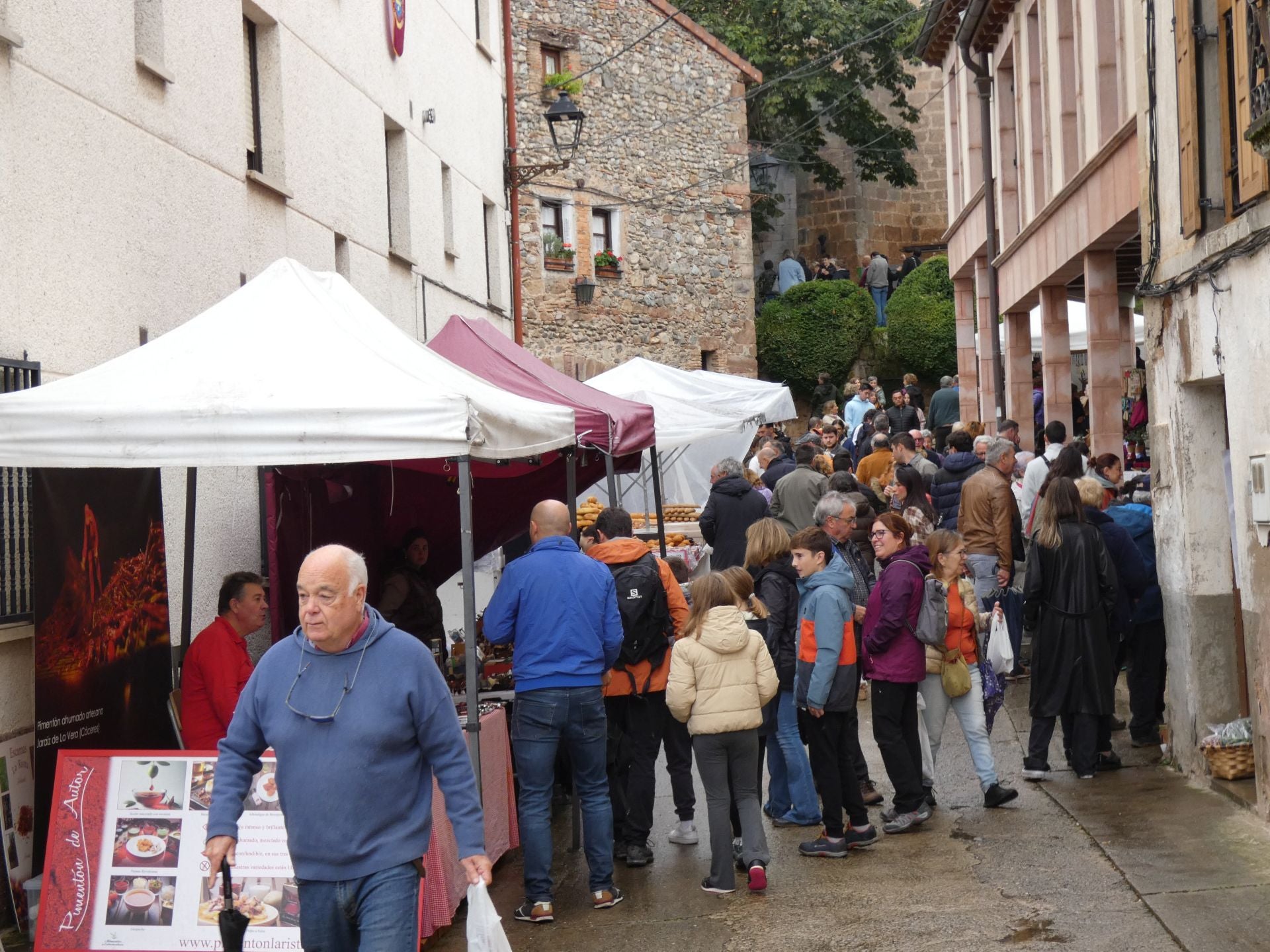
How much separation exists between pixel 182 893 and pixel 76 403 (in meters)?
2.17

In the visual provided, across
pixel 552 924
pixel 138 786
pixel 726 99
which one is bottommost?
pixel 552 924

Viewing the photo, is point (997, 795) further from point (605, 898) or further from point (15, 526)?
point (15, 526)

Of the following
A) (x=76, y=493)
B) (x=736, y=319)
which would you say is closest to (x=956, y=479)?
(x=76, y=493)

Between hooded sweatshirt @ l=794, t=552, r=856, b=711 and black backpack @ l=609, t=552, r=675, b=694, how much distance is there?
2.44 feet

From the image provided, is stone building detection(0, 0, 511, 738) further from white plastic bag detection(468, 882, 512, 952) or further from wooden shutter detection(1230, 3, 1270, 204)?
wooden shutter detection(1230, 3, 1270, 204)

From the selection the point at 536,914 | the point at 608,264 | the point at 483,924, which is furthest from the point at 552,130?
the point at 483,924

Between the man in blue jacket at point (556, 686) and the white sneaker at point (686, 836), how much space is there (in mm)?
1124

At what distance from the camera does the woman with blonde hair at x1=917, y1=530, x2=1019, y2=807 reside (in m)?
8.80

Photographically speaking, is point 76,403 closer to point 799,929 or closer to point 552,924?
point 552,924

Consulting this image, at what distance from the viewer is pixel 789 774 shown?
29.8 ft

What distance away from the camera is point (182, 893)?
6.64m

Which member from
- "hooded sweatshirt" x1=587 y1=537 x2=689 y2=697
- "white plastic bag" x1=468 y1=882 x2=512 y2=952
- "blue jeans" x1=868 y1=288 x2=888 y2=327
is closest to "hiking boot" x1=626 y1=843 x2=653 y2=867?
"hooded sweatshirt" x1=587 y1=537 x2=689 y2=697

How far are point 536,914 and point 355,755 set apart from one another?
296 cm

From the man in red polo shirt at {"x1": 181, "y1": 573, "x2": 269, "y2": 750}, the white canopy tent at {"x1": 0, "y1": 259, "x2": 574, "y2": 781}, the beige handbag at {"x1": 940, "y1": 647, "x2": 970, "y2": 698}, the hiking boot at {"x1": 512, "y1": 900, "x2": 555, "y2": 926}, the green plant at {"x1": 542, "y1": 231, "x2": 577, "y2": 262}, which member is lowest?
the hiking boot at {"x1": 512, "y1": 900, "x2": 555, "y2": 926}
